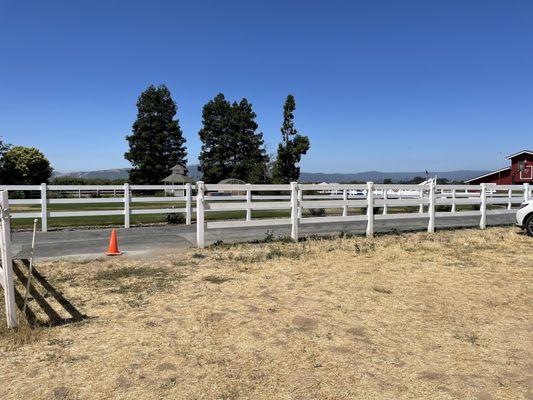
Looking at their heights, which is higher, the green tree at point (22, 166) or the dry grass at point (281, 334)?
the green tree at point (22, 166)

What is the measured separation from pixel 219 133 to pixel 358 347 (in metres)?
75.4

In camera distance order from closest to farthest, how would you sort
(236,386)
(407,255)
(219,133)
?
(236,386) < (407,255) < (219,133)

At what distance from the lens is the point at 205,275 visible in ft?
24.4

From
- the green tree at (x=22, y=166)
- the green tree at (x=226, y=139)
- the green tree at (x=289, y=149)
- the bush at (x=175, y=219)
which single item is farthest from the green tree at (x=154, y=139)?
the bush at (x=175, y=219)

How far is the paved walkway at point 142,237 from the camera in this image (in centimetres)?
960

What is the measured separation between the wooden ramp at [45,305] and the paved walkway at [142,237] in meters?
2.34

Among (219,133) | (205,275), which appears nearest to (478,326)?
(205,275)

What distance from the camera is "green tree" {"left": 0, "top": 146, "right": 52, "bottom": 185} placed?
200 feet

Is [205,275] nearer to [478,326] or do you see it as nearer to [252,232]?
[478,326]

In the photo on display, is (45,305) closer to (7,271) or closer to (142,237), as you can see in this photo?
(7,271)

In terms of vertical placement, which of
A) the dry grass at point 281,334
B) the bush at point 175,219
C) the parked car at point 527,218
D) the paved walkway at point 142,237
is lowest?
the dry grass at point 281,334

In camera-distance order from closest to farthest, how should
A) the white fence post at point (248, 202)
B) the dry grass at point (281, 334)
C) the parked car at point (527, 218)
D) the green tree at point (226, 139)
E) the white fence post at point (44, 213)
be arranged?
1. the dry grass at point (281, 334)
2. the white fence post at point (248, 202)
3. the parked car at point (527, 218)
4. the white fence post at point (44, 213)
5. the green tree at point (226, 139)

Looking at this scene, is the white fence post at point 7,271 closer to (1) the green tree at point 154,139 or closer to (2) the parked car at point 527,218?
(2) the parked car at point 527,218

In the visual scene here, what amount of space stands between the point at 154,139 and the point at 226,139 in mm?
12319
